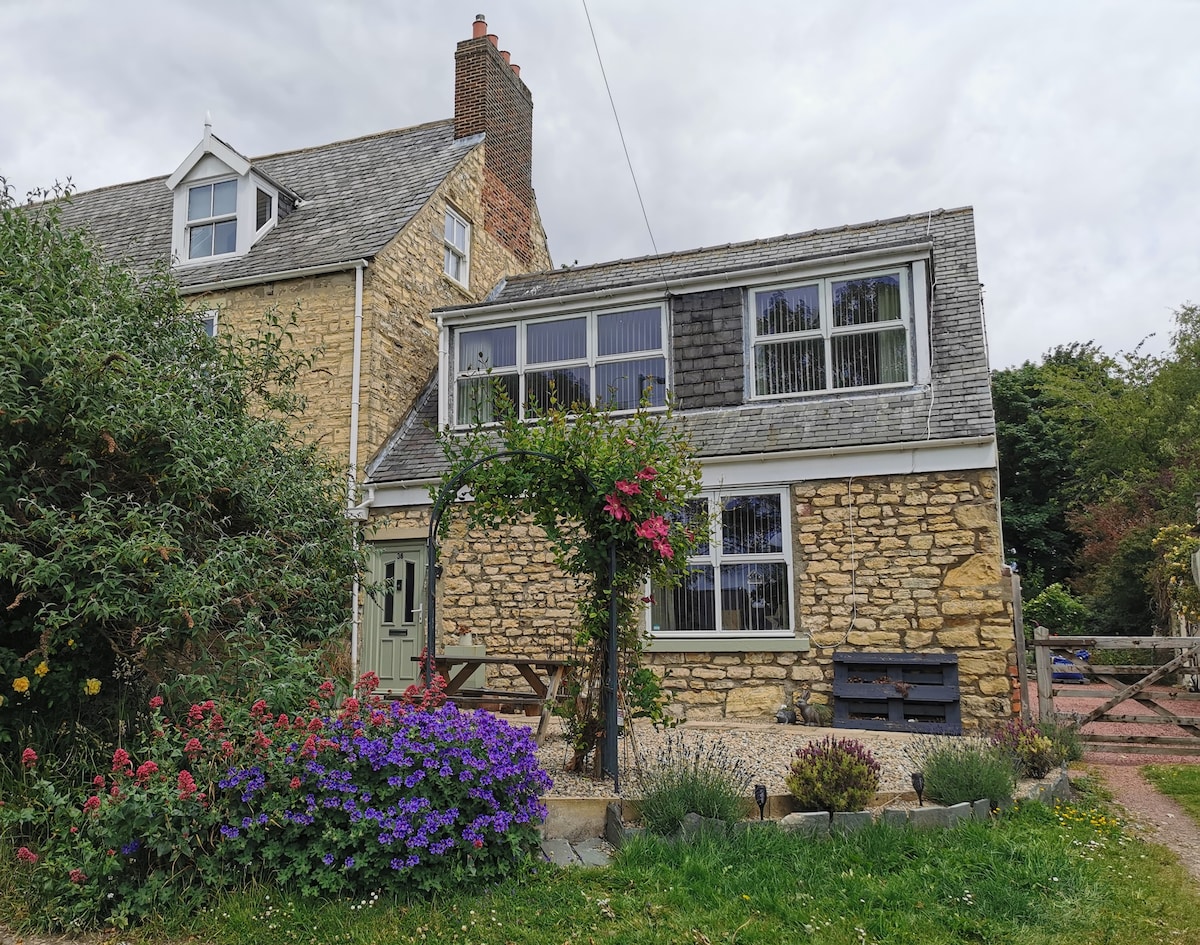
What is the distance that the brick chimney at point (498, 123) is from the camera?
55.3ft

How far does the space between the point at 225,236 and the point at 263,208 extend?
823mm

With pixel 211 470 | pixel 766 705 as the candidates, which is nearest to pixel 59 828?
pixel 211 470

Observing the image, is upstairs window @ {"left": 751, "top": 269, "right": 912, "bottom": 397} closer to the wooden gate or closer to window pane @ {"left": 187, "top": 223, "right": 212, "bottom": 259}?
the wooden gate

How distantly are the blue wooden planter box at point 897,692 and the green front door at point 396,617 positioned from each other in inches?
231

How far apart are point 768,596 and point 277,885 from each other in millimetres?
7251

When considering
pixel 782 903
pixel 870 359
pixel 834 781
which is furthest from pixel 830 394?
pixel 782 903

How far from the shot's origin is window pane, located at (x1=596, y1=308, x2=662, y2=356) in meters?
12.7

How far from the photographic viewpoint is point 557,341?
43.6ft

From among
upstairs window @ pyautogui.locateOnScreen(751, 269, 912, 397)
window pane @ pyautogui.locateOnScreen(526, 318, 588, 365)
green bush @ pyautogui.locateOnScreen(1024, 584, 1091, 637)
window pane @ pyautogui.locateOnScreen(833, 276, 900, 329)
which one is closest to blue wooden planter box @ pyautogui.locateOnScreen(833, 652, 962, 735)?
upstairs window @ pyautogui.locateOnScreen(751, 269, 912, 397)

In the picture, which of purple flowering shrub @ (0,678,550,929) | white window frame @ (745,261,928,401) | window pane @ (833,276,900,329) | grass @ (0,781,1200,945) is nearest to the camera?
grass @ (0,781,1200,945)

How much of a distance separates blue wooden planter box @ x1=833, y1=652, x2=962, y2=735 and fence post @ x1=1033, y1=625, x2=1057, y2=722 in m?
1.00

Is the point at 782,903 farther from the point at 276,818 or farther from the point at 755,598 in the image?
the point at 755,598

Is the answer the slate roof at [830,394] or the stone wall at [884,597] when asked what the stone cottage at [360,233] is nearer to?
the slate roof at [830,394]

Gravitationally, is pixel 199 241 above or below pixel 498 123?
below
